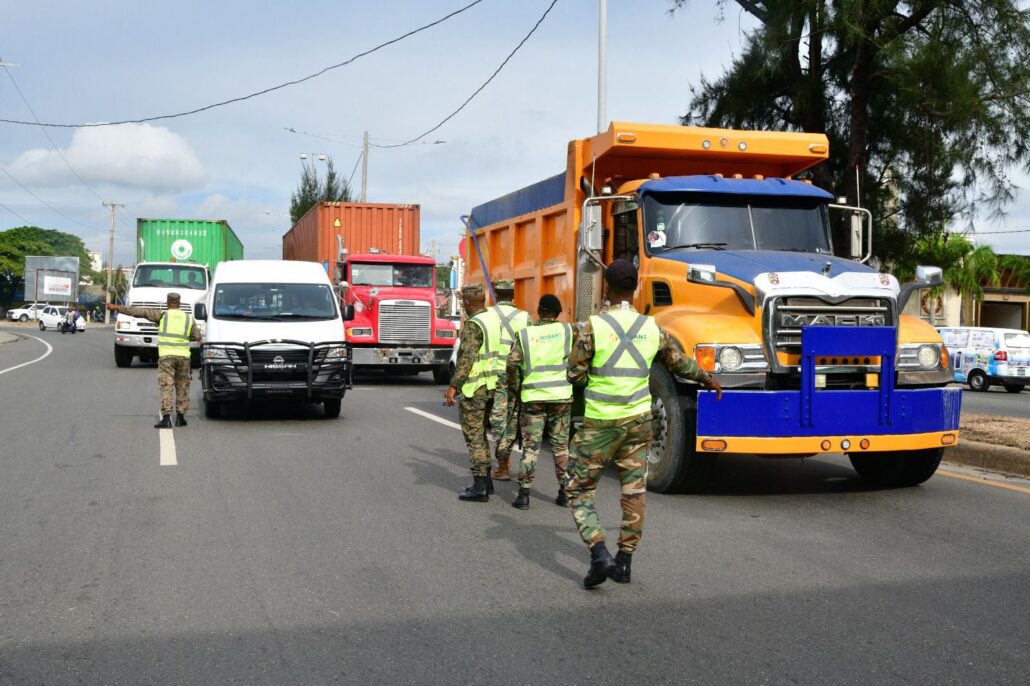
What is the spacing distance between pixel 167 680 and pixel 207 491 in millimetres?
4260

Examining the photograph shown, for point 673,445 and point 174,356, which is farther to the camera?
point 174,356

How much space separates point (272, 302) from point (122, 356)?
1152 centimetres

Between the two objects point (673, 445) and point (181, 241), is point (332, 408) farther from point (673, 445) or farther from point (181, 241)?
point (181, 241)

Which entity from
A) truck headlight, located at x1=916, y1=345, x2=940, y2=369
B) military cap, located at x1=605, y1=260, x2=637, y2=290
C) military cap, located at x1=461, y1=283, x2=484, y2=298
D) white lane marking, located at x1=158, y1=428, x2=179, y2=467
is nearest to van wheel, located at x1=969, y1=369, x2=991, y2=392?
truck headlight, located at x1=916, y1=345, x2=940, y2=369

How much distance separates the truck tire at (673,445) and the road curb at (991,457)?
3.33 m

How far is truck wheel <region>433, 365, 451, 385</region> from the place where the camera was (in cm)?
1980

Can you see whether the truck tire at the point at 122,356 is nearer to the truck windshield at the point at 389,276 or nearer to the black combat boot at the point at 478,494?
the truck windshield at the point at 389,276

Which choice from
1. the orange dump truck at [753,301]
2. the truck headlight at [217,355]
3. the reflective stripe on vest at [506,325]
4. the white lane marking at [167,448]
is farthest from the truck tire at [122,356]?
the reflective stripe on vest at [506,325]

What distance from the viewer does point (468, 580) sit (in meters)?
5.64

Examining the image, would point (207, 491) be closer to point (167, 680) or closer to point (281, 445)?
point (281, 445)

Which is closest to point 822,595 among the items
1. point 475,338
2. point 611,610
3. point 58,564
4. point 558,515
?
point 611,610

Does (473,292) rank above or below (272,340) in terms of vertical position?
above

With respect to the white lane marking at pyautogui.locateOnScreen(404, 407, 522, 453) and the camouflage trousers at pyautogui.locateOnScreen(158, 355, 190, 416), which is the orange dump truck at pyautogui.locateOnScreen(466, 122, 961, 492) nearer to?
the white lane marking at pyautogui.locateOnScreen(404, 407, 522, 453)

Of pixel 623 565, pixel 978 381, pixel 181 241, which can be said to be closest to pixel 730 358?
A: pixel 623 565
